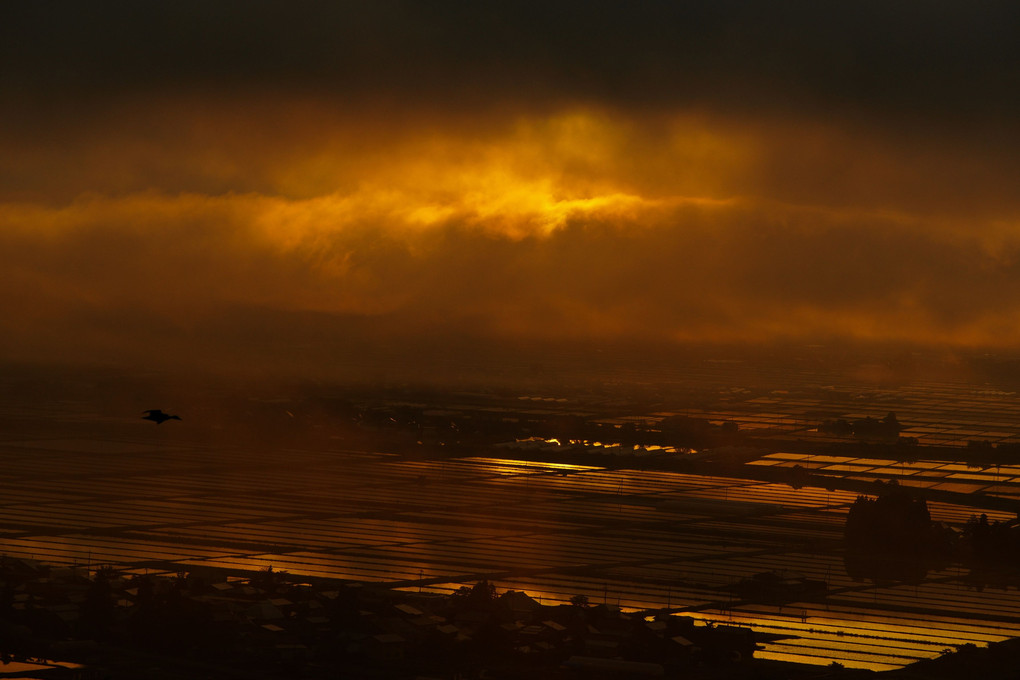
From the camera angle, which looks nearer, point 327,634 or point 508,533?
point 327,634

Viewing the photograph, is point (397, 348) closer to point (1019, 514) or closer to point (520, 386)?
point (520, 386)

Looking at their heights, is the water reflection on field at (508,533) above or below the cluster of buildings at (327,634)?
above

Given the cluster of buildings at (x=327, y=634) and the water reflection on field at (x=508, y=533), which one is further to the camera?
the water reflection on field at (x=508, y=533)

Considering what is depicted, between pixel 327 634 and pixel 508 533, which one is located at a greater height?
pixel 508 533

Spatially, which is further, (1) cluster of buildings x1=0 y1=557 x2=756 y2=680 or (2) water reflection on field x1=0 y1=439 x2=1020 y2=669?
(2) water reflection on field x1=0 y1=439 x2=1020 y2=669

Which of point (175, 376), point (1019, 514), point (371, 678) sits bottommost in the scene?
point (371, 678)

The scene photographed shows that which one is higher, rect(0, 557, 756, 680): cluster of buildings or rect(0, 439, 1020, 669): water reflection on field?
rect(0, 439, 1020, 669): water reflection on field

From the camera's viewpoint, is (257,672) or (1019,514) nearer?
(257,672)

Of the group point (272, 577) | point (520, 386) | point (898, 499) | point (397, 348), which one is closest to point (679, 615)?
point (272, 577)
